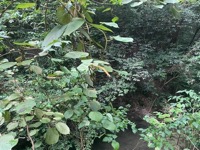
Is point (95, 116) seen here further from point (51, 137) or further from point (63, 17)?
point (63, 17)

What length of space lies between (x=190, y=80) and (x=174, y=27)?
40.8 inches

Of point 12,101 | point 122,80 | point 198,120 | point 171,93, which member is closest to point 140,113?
point 171,93

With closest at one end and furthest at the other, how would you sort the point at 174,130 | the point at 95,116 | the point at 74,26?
the point at 74,26 < the point at 95,116 < the point at 174,130

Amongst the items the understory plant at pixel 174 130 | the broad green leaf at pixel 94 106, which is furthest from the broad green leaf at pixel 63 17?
the understory plant at pixel 174 130

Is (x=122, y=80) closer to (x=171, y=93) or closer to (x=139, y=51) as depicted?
(x=139, y=51)

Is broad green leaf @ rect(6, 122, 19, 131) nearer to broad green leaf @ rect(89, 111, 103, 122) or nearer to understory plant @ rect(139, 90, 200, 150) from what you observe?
broad green leaf @ rect(89, 111, 103, 122)

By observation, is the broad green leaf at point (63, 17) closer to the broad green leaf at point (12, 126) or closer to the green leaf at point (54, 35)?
the green leaf at point (54, 35)

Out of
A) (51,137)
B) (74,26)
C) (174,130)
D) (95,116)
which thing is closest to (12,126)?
(51,137)

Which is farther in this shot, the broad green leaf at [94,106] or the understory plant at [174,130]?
the understory plant at [174,130]

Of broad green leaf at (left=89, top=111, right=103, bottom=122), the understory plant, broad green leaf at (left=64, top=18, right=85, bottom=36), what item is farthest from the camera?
the understory plant

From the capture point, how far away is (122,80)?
279 centimetres

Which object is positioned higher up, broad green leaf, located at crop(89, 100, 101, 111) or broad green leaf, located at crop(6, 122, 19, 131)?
broad green leaf, located at crop(89, 100, 101, 111)

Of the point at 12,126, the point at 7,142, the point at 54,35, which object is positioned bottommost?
the point at 12,126

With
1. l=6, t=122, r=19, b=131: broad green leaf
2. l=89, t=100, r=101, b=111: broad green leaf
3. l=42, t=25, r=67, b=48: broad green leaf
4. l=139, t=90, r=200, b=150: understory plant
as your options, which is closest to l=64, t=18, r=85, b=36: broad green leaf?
l=42, t=25, r=67, b=48: broad green leaf
